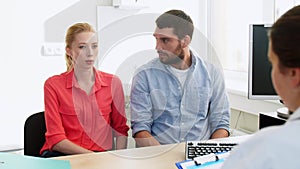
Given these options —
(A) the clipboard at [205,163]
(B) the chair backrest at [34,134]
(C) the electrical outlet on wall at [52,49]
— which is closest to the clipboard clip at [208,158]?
(A) the clipboard at [205,163]

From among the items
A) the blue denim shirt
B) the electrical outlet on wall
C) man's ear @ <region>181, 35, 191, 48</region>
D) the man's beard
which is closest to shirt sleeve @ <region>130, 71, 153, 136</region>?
the blue denim shirt

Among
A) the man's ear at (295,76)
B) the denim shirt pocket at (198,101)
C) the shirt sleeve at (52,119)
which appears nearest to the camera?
the man's ear at (295,76)

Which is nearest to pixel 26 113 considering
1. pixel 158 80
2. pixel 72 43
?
pixel 72 43

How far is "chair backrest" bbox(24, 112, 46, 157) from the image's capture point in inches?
70.0

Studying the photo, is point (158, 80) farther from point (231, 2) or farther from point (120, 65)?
point (231, 2)

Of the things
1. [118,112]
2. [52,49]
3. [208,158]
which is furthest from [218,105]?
[52,49]

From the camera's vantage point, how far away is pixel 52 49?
9.32ft

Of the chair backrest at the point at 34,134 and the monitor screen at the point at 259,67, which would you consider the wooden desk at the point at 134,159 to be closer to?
the chair backrest at the point at 34,134

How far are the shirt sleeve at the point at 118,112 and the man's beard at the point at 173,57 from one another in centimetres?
25

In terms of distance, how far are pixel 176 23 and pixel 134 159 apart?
0.71m

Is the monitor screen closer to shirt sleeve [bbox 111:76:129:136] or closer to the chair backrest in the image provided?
shirt sleeve [bbox 111:76:129:136]

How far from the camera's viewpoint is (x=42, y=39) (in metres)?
2.81

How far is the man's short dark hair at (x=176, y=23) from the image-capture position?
1852 mm

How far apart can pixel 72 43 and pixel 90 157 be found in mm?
660
